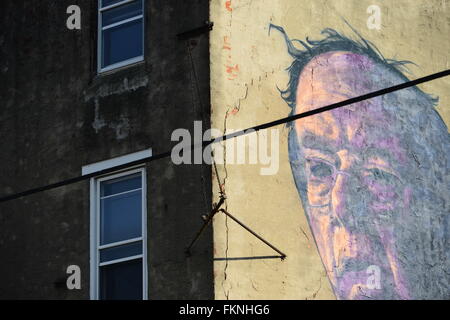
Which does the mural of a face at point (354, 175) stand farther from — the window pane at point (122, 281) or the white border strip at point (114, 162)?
the window pane at point (122, 281)

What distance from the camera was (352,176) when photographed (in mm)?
20641

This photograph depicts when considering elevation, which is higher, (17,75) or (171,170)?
(17,75)

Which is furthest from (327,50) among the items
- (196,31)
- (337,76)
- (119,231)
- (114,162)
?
(119,231)

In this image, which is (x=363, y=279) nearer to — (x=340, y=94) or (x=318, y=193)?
(x=318, y=193)

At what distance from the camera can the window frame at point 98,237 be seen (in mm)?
19094

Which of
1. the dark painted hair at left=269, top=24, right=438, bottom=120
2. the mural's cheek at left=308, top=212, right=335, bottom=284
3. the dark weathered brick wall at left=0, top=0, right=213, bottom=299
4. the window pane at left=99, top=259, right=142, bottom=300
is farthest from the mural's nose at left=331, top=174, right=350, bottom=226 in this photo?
the window pane at left=99, top=259, right=142, bottom=300

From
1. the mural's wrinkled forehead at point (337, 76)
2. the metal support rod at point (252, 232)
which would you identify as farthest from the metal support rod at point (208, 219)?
the mural's wrinkled forehead at point (337, 76)

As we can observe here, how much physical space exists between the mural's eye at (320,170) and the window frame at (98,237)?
259cm

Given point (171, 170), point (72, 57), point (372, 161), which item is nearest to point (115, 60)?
point (72, 57)

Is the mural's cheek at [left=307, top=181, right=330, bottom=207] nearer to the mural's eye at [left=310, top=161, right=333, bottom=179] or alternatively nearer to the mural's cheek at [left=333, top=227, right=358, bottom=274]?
the mural's eye at [left=310, top=161, right=333, bottom=179]

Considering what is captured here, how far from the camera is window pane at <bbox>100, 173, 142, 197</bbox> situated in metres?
19.7
